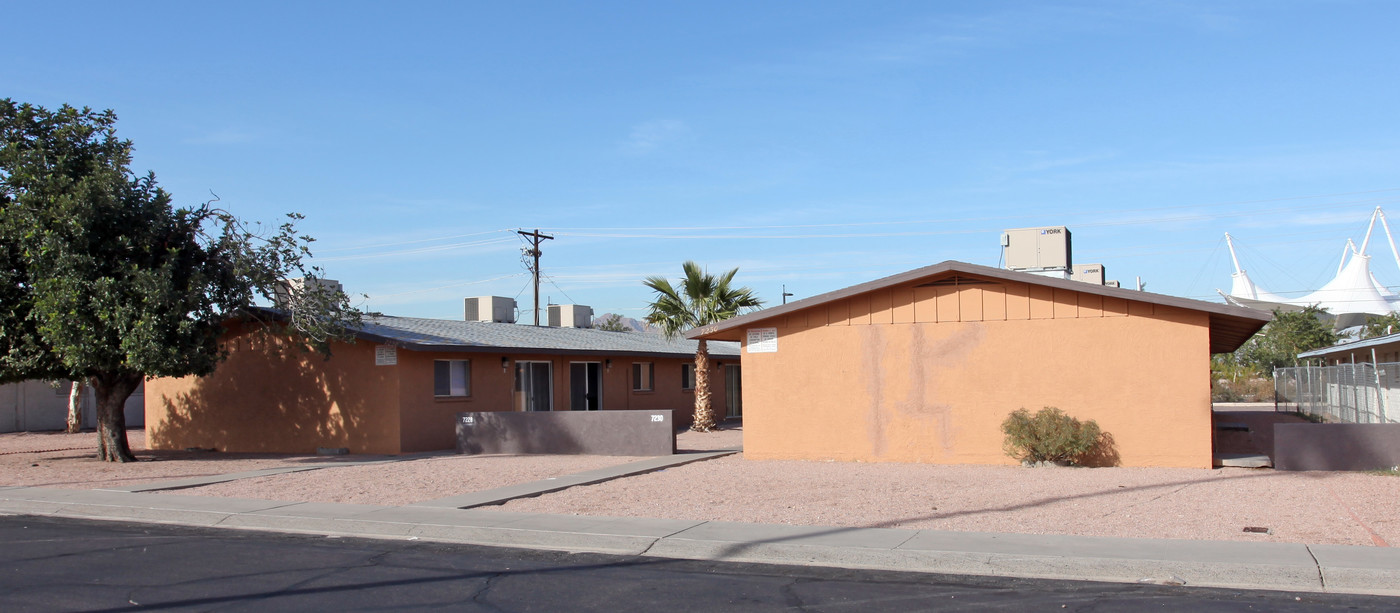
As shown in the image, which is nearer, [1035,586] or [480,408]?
[1035,586]

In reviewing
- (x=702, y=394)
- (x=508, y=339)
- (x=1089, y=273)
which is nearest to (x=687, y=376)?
(x=702, y=394)

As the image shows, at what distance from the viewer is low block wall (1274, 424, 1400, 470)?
611 inches

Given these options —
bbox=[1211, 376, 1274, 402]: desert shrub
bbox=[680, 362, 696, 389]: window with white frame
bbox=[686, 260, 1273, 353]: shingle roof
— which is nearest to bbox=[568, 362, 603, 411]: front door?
bbox=[680, 362, 696, 389]: window with white frame

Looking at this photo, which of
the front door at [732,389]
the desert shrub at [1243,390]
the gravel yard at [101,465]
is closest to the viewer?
the gravel yard at [101,465]

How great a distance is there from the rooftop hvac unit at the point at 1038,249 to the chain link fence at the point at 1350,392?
598 centimetres

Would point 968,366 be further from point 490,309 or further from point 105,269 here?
point 490,309

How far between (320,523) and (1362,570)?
34.2ft

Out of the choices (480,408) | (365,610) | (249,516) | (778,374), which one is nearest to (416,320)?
(480,408)

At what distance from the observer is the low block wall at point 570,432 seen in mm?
20766

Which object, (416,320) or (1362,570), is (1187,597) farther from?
(416,320)

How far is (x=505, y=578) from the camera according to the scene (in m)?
9.07

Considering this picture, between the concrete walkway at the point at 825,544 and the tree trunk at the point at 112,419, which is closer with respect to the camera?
the concrete walkway at the point at 825,544

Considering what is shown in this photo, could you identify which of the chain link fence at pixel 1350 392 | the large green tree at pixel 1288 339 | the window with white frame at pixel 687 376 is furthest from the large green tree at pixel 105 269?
the large green tree at pixel 1288 339

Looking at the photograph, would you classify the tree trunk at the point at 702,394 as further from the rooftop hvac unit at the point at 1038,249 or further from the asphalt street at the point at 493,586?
the asphalt street at the point at 493,586
